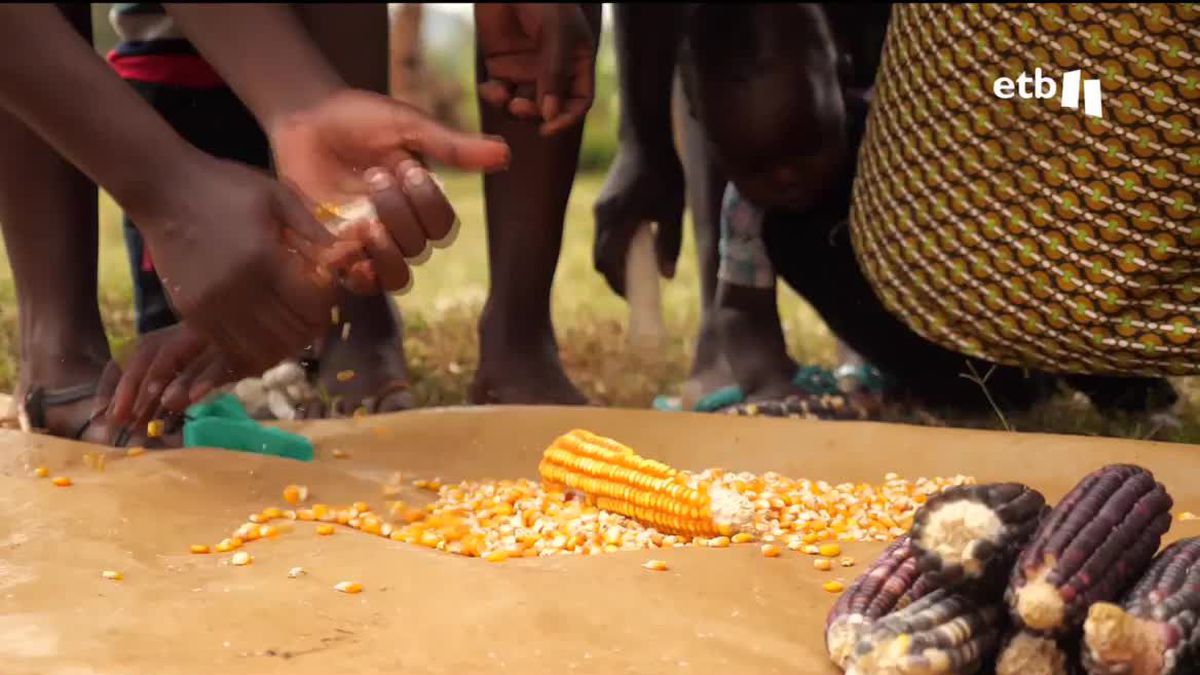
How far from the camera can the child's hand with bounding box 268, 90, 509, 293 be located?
182cm

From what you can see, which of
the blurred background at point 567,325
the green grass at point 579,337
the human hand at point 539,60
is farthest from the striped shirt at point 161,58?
the human hand at point 539,60

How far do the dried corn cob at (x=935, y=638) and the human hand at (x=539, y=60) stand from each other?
4.45 feet

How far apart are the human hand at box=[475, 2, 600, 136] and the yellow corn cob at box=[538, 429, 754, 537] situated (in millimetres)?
577

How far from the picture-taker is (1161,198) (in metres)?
2.47

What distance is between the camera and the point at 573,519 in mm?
2234

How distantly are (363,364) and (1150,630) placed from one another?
214 cm

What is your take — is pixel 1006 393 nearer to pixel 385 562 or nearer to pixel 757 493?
pixel 757 493

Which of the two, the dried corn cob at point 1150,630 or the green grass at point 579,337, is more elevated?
the dried corn cob at point 1150,630

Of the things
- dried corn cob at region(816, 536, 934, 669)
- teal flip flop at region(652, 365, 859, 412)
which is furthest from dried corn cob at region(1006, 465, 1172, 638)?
teal flip flop at region(652, 365, 859, 412)

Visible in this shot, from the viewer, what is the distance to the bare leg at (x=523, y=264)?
319 centimetres

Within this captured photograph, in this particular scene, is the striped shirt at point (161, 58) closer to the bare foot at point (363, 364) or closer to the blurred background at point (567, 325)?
the blurred background at point (567, 325)

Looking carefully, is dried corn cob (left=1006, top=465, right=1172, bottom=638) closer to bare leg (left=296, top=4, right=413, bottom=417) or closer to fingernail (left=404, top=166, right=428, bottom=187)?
fingernail (left=404, top=166, right=428, bottom=187)

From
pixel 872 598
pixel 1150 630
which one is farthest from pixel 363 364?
pixel 1150 630

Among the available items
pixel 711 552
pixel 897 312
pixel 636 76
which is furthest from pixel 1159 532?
pixel 636 76
